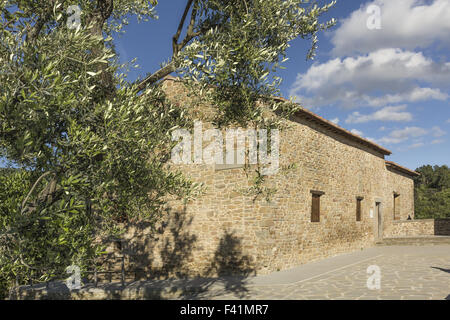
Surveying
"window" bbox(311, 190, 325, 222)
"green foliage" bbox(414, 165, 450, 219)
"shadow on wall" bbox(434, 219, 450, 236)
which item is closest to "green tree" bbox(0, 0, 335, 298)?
"window" bbox(311, 190, 325, 222)

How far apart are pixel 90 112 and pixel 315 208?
455 inches

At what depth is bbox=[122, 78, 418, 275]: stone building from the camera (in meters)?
11.9

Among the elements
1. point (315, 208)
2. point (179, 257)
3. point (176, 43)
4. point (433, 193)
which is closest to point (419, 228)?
point (315, 208)

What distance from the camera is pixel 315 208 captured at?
14742 mm

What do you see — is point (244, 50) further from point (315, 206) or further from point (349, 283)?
point (315, 206)

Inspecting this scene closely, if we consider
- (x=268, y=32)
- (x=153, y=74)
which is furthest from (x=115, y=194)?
(x=268, y=32)

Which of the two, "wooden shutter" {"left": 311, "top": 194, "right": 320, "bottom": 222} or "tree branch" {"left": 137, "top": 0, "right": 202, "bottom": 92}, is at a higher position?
"tree branch" {"left": 137, "top": 0, "right": 202, "bottom": 92}

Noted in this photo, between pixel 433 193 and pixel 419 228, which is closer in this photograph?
pixel 419 228

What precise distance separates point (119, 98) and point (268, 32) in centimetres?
260

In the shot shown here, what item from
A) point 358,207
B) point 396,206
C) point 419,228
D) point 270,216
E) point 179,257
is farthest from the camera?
point 396,206

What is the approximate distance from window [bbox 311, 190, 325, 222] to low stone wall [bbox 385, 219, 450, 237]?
11.4 metres

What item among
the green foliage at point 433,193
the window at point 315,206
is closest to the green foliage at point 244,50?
the window at point 315,206

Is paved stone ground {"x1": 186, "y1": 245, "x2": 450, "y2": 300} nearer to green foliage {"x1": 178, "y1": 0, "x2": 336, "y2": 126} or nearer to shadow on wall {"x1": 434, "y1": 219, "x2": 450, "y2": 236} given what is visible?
green foliage {"x1": 178, "y1": 0, "x2": 336, "y2": 126}

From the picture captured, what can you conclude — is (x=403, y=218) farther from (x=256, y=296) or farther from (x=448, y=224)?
(x=256, y=296)
